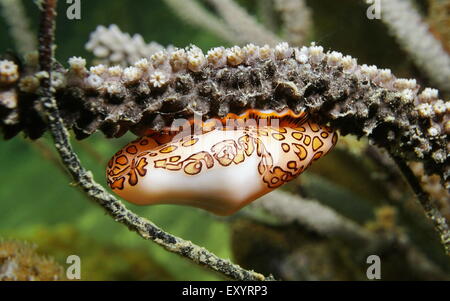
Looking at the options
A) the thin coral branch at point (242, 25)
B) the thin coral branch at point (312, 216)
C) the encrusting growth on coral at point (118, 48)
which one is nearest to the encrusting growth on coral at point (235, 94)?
the encrusting growth on coral at point (118, 48)

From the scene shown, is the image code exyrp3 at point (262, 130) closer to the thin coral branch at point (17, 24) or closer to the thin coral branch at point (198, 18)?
the thin coral branch at point (198, 18)

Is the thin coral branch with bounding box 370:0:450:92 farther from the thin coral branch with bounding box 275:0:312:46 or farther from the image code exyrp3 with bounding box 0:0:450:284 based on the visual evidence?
the thin coral branch with bounding box 275:0:312:46

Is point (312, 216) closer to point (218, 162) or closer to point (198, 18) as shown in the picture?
point (218, 162)

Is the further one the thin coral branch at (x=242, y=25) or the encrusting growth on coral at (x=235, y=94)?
the thin coral branch at (x=242, y=25)

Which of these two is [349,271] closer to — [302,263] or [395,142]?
[302,263]

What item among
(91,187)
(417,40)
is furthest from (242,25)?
(91,187)
